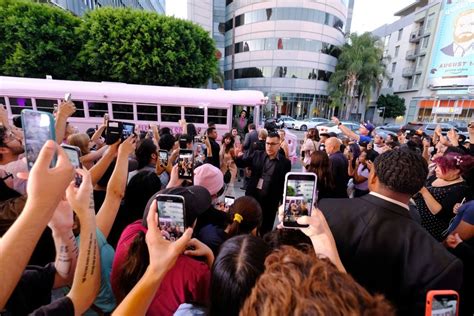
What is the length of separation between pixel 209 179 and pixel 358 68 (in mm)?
31344

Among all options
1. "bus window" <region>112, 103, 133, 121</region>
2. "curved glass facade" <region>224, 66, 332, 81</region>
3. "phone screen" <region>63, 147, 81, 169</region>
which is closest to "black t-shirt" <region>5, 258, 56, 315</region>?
"phone screen" <region>63, 147, 81, 169</region>

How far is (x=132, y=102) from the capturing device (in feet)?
30.2

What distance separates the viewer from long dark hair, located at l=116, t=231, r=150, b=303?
1.07m

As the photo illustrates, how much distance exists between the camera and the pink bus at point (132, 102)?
28.3ft

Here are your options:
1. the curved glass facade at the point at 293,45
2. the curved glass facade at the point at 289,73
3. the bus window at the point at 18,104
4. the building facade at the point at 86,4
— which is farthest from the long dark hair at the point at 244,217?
the curved glass facade at the point at 293,45

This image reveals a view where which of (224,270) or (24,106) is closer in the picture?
(224,270)

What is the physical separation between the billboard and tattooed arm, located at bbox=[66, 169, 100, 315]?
29.5m

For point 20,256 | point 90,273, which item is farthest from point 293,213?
point 20,256

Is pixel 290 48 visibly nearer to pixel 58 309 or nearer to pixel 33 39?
pixel 33 39

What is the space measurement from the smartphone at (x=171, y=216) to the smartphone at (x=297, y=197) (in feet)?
2.13

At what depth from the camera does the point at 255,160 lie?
136 inches

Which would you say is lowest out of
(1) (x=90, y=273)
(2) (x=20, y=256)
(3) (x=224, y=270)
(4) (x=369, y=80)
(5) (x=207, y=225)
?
(5) (x=207, y=225)

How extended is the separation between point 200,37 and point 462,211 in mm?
18422

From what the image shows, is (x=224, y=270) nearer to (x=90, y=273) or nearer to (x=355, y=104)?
(x=90, y=273)
